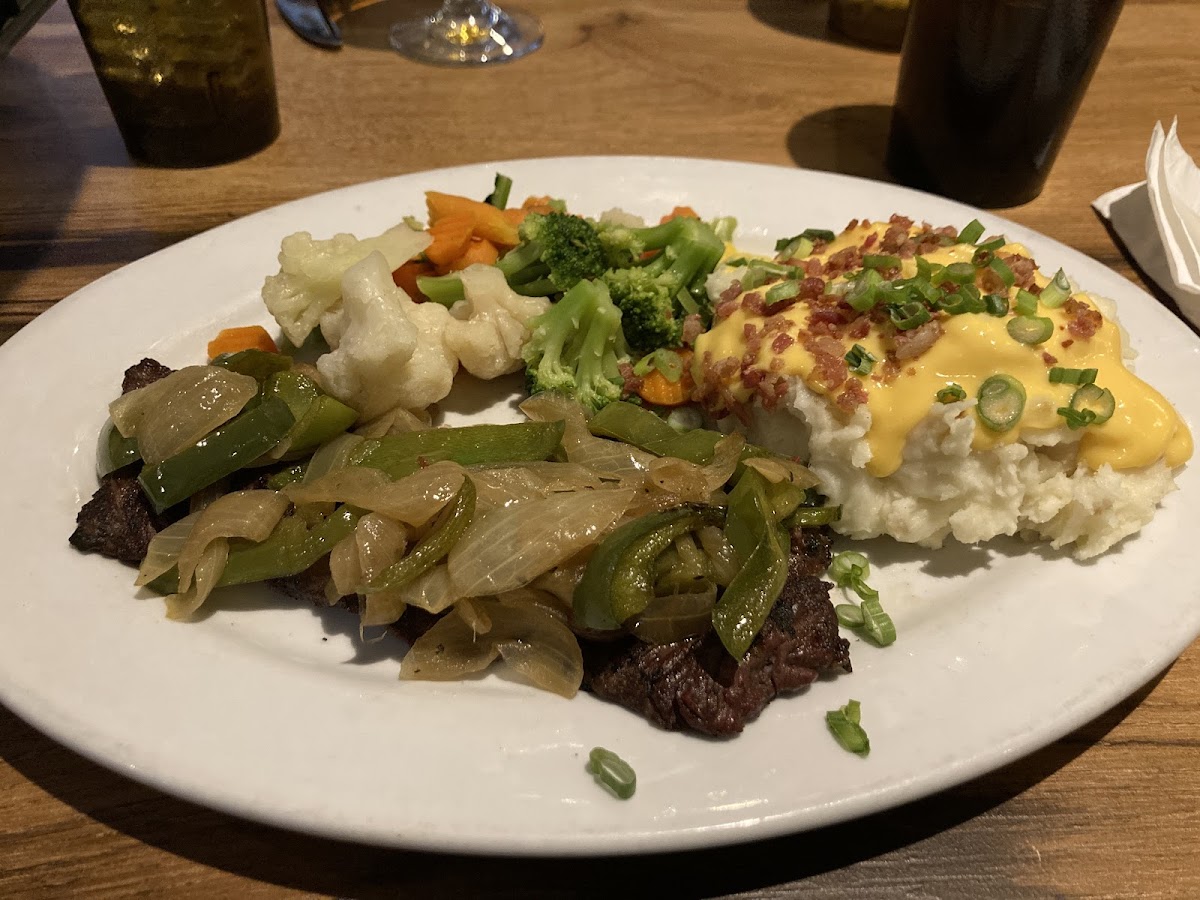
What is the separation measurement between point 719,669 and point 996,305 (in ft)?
4.62

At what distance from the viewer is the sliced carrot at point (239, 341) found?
3.04m

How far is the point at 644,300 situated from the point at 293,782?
6.49 ft

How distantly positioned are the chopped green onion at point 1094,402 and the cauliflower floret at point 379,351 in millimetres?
2013

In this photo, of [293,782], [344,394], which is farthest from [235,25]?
[293,782]

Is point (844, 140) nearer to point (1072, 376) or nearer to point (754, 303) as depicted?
point (754, 303)

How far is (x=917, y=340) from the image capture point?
2.46 m

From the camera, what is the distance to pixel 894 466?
246cm

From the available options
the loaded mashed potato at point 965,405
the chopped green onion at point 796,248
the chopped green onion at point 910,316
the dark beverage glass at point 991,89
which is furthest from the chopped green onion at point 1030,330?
the dark beverage glass at point 991,89

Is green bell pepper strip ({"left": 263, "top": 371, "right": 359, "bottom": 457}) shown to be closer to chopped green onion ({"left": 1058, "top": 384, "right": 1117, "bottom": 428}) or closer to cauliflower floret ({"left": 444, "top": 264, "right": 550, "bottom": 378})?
cauliflower floret ({"left": 444, "top": 264, "right": 550, "bottom": 378})

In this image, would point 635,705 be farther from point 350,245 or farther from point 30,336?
point 30,336

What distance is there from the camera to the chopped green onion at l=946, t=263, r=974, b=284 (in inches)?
102

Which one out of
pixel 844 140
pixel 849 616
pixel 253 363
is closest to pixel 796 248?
pixel 849 616

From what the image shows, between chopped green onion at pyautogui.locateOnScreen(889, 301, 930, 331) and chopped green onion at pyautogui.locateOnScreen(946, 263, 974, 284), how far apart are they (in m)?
0.17

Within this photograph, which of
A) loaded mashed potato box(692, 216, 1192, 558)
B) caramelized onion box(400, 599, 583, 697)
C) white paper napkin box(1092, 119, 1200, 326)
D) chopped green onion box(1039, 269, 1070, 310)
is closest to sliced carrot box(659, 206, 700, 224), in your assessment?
loaded mashed potato box(692, 216, 1192, 558)
